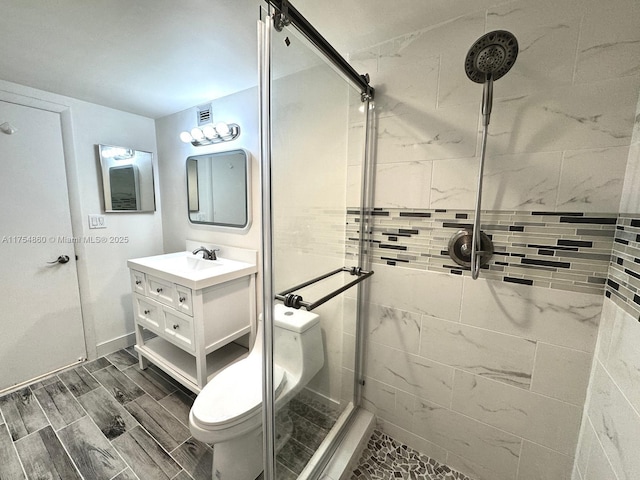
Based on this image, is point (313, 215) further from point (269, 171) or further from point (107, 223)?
point (107, 223)

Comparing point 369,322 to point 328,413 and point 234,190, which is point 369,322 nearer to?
point 328,413

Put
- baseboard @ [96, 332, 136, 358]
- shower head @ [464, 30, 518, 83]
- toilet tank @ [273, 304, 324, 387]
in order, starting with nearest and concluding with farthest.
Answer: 1. shower head @ [464, 30, 518, 83]
2. toilet tank @ [273, 304, 324, 387]
3. baseboard @ [96, 332, 136, 358]

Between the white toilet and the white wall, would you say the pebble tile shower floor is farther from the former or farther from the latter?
the white wall

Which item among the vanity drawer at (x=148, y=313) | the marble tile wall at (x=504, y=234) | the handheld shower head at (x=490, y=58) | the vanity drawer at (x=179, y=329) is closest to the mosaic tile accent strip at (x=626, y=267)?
the marble tile wall at (x=504, y=234)

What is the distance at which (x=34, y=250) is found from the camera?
1794mm

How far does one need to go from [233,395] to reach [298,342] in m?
0.43

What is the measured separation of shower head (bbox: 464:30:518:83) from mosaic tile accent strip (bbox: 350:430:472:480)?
172 centimetres

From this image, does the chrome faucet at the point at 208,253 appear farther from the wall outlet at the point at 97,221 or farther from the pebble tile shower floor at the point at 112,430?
the pebble tile shower floor at the point at 112,430

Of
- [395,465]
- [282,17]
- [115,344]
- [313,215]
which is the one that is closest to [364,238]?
[313,215]

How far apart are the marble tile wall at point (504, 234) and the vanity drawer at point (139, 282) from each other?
1.65m

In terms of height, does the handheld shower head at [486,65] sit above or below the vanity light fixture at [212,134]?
below

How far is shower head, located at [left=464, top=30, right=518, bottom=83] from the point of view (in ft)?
2.58

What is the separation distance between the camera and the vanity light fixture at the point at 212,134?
1.86 metres

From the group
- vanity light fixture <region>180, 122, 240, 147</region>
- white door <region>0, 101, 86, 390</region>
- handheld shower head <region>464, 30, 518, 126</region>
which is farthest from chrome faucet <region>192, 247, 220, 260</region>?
handheld shower head <region>464, 30, 518, 126</region>
